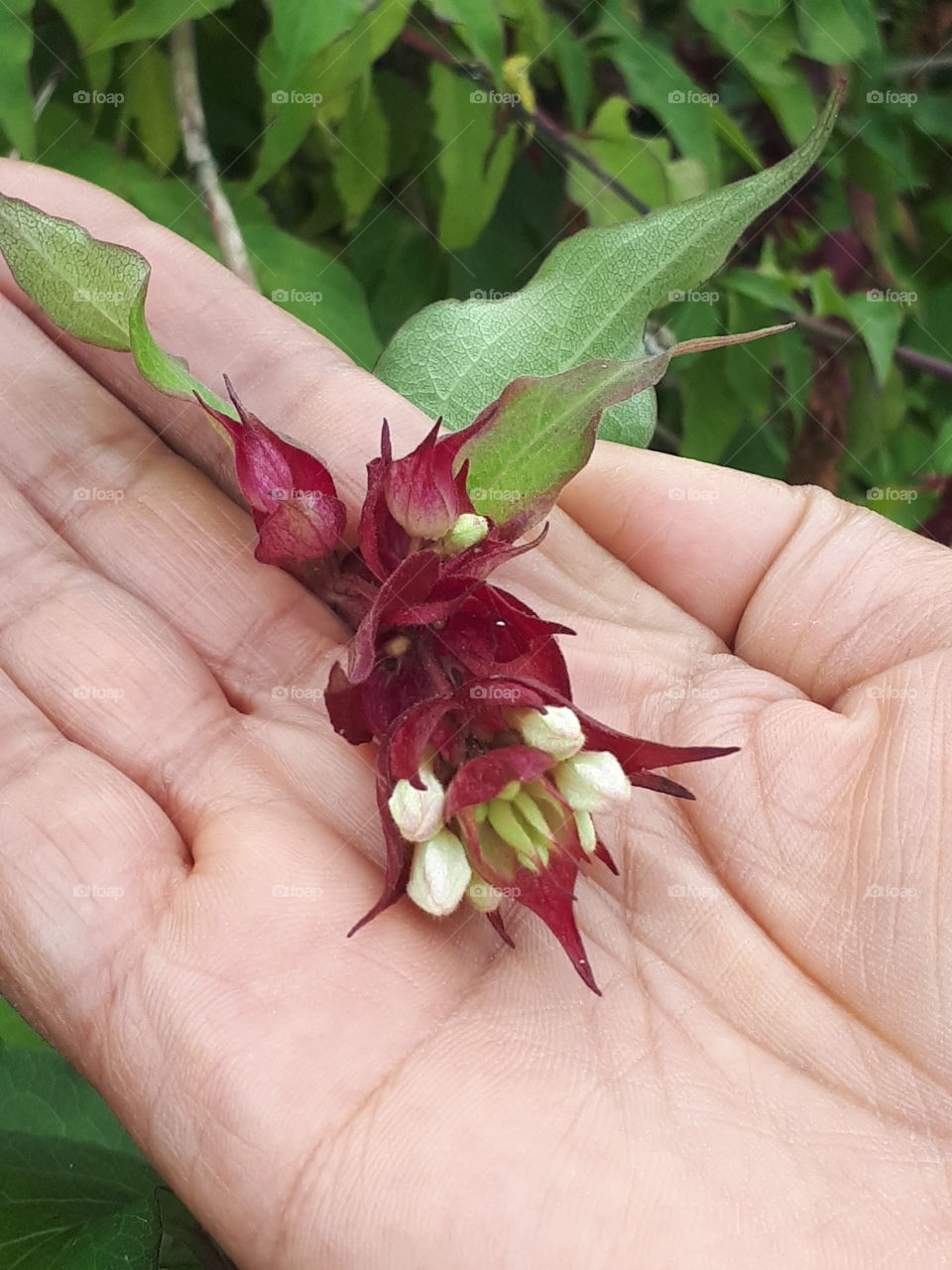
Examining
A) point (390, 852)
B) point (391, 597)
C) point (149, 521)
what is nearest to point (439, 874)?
point (390, 852)

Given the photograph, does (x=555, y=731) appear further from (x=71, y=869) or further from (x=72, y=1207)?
(x=72, y=1207)

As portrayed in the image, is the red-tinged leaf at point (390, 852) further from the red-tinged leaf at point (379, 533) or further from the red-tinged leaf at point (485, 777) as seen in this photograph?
the red-tinged leaf at point (379, 533)

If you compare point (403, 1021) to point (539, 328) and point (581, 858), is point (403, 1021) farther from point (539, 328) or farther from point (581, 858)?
point (539, 328)

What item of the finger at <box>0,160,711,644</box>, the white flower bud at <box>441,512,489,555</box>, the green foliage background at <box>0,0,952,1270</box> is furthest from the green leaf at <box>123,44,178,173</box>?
the white flower bud at <box>441,512,489,555</box>

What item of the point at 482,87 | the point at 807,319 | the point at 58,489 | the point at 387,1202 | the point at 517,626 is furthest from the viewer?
the point at 807,319

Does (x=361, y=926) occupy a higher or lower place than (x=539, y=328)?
lower

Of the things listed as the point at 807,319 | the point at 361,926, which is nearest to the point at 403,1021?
the point at 361,926

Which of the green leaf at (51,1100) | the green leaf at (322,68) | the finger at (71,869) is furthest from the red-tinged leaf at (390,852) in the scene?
the green leaf at (322,68)
